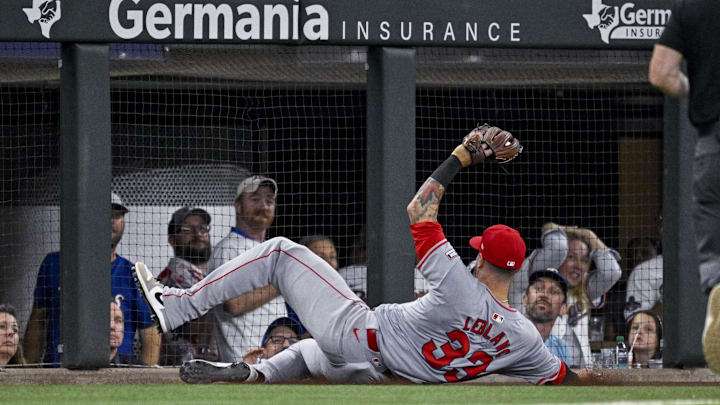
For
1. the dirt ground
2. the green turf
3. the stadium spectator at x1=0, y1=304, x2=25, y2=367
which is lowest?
the dirt ground

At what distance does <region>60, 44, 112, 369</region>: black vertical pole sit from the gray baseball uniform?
804mm

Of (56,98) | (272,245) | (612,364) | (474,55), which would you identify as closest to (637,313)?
(612,364)

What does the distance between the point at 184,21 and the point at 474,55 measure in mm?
1856

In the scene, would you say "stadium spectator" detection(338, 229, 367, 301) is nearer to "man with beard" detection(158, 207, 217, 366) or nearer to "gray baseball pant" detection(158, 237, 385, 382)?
"man with beard" detection(158, 207, 217, 366)

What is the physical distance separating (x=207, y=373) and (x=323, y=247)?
6.26ft

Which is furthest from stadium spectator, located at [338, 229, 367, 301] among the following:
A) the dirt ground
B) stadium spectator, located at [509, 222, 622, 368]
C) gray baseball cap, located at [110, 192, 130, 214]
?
gray baseball cap, located at [110, 192, 130, 214]

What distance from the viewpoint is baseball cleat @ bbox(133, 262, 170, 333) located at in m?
5.89

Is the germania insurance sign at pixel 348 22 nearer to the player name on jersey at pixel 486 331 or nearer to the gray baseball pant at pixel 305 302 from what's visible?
the gray baseball pant at pixel 305 302

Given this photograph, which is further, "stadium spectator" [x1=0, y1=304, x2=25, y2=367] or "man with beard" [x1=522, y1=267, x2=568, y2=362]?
"man with beard" [x1=522, y1=267, x2=568, y2=362]

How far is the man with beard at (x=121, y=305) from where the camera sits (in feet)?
23.7

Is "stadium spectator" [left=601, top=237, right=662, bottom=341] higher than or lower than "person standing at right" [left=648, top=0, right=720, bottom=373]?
lower

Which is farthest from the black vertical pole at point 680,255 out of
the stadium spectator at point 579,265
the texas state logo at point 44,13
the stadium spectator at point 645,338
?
the texas state logo at point 44,13

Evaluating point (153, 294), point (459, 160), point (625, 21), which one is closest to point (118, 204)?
point (153, 294)

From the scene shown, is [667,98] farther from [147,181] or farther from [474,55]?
[147,181]
